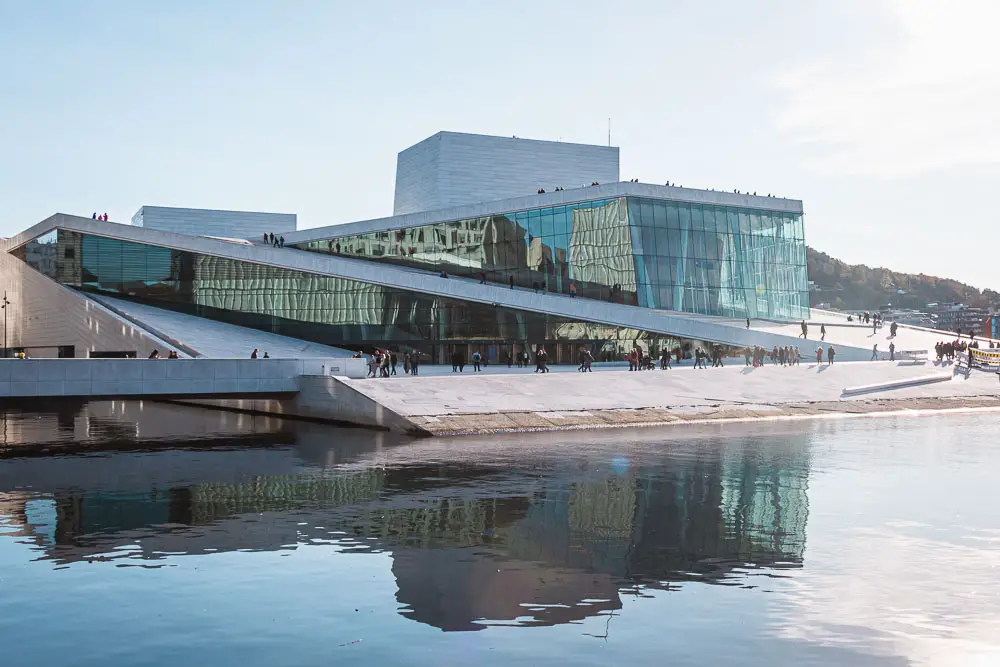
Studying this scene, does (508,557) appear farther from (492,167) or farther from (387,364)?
(492,167)

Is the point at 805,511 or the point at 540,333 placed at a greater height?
the point at 540,333

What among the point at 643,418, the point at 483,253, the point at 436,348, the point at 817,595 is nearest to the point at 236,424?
the point at 643,418

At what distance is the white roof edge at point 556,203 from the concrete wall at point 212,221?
818 inches

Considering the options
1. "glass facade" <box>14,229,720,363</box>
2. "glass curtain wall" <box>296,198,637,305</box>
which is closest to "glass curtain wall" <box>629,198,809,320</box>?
"glass curtain wall" <box>296,198,637,305</box>

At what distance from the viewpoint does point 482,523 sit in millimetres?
12836

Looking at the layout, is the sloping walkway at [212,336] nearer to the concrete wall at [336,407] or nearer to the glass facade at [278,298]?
the glass facade at [278,298]

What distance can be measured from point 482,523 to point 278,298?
34.2m

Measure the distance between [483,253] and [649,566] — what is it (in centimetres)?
3614

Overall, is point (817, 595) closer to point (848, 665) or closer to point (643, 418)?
point (848, 665)

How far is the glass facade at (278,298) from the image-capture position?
43438 millimetres

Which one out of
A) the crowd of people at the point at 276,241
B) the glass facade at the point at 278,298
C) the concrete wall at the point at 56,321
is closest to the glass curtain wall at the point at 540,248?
the glass facade at the point at 278,298

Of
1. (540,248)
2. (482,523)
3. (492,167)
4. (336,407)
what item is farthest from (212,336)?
(482,523)

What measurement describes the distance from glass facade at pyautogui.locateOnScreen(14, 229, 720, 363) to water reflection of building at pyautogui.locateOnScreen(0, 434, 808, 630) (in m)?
25.2

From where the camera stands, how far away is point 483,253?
151 feet
